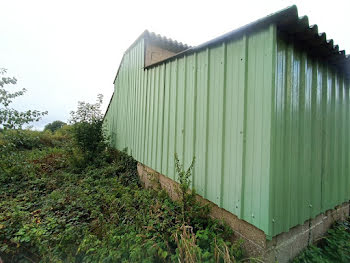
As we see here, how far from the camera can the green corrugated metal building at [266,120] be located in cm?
150

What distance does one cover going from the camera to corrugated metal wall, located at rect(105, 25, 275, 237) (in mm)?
1537

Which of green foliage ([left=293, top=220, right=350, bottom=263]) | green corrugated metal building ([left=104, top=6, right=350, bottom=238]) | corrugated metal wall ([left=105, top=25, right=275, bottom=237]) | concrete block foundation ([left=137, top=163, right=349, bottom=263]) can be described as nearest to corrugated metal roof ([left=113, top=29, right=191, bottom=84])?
corrugated metal wall ([left=105, top=25, right=275, bottom=237])

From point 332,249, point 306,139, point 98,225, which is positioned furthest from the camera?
point 98,225

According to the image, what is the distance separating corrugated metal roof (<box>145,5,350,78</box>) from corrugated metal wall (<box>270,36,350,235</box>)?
115mm

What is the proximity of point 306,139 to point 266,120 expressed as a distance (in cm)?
85

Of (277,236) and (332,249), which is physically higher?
(277,236)

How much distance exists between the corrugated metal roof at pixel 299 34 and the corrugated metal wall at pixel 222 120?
3.2 inches

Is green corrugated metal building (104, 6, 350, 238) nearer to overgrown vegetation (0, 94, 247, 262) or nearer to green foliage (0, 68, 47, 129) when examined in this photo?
overgrown vegetation (0, 94, 247, 262)

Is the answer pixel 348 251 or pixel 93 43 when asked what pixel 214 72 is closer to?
pixel 348 251

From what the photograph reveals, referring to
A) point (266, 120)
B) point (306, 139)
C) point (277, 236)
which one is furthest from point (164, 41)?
point (277, 236)

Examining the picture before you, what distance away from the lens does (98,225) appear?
2385 millimetres

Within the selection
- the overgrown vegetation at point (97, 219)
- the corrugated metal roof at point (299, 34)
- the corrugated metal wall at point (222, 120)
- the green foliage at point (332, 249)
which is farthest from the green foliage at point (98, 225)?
the corrugated metal roof at point (299, 34)

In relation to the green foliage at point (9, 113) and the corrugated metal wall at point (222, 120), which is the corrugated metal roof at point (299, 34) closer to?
the corrugated metal wall at point (222, 120)

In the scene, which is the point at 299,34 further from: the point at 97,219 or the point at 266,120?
the point at 97,219
